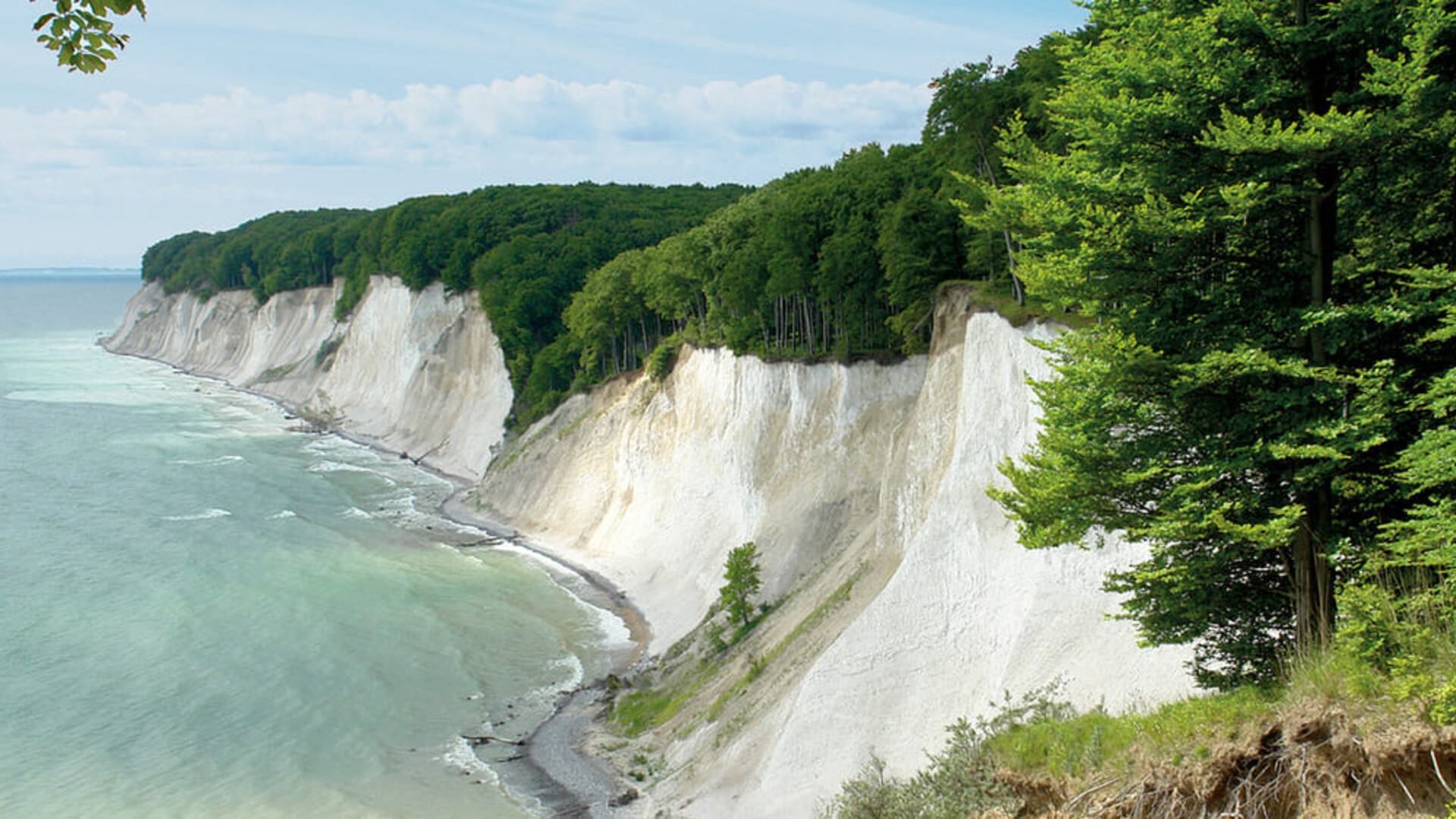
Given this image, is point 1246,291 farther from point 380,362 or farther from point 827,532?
point 380,362

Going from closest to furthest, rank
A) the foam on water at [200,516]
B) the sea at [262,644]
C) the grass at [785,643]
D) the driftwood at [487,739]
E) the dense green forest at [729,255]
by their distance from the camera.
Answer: the sea at [262,644]
the grass at [785,643]
the driftwood at [487,739]
the dense green forest at [729,255]
the foam on water at [200,516]

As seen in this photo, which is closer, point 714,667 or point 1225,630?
point 1225,630

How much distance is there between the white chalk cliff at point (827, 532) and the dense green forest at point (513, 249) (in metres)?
4.11

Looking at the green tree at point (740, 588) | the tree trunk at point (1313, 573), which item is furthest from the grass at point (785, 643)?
the tree trunk at point (1313, 573)

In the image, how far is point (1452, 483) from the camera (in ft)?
34.7

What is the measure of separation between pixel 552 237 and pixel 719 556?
1646 inches

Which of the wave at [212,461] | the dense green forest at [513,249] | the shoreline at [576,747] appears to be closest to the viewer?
the shoreline at [576,747]

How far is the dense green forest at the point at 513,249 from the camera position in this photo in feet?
232

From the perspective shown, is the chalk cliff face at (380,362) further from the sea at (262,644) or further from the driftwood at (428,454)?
the sea at (262,644)

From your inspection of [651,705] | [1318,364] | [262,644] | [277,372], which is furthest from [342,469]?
[1318,364]

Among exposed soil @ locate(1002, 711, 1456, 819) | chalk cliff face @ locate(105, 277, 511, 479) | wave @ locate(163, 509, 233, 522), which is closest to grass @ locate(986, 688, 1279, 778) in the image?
exposed soil @ locate(1002, 711, 1456, 819)

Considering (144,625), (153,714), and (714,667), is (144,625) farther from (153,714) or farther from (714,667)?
(714,667)

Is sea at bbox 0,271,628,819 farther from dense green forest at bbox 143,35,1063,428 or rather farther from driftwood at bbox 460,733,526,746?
dense green forest at bbox 143,35,1063,428

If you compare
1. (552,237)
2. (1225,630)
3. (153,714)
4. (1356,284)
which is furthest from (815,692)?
→ (552,237)
